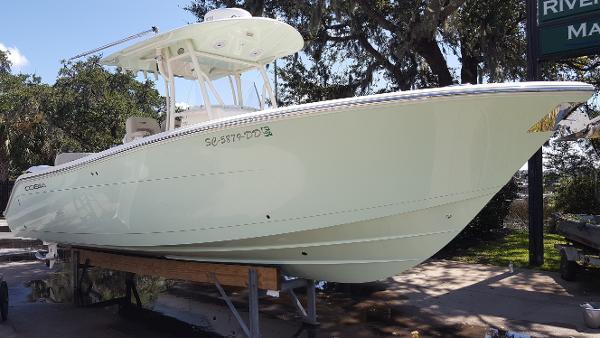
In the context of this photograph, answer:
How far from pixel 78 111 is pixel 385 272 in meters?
21.0

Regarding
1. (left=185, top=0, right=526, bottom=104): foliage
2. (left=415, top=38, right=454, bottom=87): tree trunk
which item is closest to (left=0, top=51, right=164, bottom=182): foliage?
(left=185, top=0, right=526, bottom=104): foliage

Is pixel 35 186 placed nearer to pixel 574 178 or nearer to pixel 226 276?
pixel 226 276

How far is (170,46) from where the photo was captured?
5594mm

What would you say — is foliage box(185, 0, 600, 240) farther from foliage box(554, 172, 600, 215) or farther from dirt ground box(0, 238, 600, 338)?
dirt ground box(0, 238, 600, 338)

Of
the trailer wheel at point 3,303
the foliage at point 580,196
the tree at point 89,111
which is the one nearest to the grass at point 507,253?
the foliage at point 580,196

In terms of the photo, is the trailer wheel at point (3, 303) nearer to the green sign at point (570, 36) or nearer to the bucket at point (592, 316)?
the bucket at point (592, 316)

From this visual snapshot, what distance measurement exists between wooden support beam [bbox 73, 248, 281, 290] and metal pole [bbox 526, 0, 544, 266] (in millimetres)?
5922

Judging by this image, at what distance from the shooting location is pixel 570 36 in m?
8.29

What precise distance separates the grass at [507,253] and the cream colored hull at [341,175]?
535cm

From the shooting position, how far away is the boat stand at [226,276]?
4574 millimetres

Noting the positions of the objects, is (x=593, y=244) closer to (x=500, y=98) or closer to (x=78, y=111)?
(x=500, y=98)

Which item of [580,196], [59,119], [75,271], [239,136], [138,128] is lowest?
[75,271]

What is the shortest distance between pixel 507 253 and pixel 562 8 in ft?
A: 15.2

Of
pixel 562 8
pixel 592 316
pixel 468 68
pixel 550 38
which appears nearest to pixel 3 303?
pixel 592 316
